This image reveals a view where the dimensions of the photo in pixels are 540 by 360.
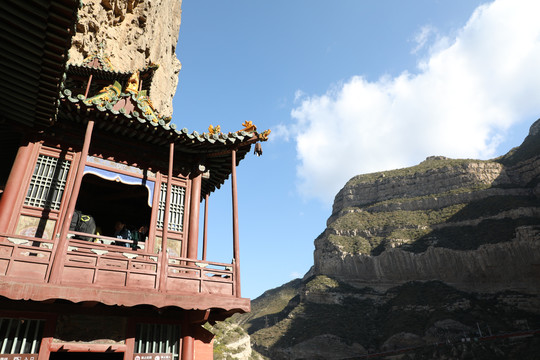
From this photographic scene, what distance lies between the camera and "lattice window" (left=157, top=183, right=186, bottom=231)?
373 inches

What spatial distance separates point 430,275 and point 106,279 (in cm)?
9249

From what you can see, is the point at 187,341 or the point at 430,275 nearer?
the point at 187,341

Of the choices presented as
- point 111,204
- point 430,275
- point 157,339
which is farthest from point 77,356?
point 430,275

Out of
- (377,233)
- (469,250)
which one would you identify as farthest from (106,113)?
(377,233)

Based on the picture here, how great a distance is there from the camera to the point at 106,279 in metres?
6.90

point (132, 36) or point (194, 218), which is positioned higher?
point (132, 36)

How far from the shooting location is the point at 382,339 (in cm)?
6944

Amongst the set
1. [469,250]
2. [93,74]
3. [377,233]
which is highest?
[377,233]

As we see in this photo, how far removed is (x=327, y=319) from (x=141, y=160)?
8060 cm

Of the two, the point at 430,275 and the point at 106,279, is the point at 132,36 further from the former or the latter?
the point at 430,275

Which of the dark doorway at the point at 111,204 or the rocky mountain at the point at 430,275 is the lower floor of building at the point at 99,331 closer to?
the dark doorway at the point at 111,204

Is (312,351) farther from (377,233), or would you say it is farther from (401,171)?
(401,171)

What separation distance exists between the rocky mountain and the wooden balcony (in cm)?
5873

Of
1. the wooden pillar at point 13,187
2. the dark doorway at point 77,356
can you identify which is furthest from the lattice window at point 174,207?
the dark doorway at point 77,356
